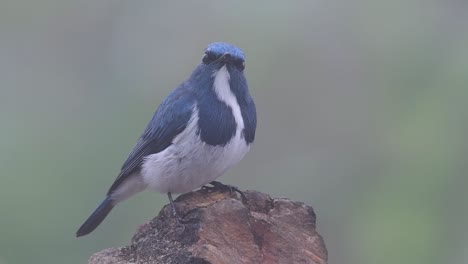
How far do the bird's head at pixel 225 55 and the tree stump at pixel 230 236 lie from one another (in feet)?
2.62

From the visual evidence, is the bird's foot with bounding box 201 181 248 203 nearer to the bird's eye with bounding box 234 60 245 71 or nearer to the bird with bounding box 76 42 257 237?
the bird with bounding box 76 42 257 237

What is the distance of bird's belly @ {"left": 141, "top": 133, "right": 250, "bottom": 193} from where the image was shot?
4.68 m

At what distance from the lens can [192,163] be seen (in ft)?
15.4

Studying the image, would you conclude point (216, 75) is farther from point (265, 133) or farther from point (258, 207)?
point (265, 133)

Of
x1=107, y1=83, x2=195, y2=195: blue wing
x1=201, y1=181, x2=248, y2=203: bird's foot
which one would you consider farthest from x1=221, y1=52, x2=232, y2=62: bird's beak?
x1=201, y1=181, x2=248, y2=203: bird's foot

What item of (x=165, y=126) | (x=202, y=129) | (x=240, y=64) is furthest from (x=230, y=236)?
(x=240, y=64)

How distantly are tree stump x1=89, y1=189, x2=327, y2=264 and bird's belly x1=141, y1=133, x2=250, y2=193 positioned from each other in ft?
1.10

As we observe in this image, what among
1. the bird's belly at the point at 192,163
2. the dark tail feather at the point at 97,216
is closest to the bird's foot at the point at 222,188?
the bird's belly at the point at 192,163

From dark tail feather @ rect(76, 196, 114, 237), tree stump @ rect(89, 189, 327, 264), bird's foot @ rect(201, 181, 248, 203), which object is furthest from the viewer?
dark tail feather @ rect(76, 196, 114, 237)

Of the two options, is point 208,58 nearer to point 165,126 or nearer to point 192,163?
point 165,126

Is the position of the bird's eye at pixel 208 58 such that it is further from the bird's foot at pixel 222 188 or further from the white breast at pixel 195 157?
the bird's foot at pixel 222 188

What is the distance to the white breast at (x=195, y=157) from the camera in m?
4.68

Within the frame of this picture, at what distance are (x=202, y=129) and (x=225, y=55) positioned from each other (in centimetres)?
43

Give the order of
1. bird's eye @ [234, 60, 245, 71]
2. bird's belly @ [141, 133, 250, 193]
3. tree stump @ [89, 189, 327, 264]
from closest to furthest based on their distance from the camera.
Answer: tree stump @ [89, 189, 327, 264], bird's belly @ [141, 133, 250, 193], bird's eye @ [234, 60, 245, 71]
